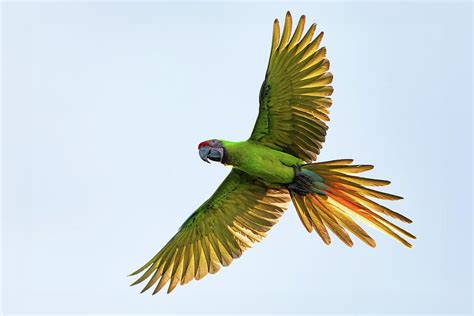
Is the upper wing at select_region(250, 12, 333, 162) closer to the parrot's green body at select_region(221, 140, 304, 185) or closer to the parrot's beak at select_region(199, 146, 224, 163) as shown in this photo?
the parrot's green body at select_region(221, 140, 304, 185)

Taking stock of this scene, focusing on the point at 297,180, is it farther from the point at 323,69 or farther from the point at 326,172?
the point at 323,69

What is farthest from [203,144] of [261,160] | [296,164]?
[296,164]

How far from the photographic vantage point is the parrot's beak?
26.8 feet

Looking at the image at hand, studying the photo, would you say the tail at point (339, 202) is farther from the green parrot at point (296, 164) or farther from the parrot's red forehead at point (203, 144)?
the parrot's red forehead at point (203, 144)

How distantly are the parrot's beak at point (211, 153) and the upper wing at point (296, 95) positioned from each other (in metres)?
0.40

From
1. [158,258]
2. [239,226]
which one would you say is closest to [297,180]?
[239,226]

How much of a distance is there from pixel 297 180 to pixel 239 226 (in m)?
1.12

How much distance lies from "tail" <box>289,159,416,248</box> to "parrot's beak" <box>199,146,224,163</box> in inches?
32.2

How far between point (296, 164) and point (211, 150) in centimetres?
91

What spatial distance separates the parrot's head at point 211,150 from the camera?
8172 millimetres

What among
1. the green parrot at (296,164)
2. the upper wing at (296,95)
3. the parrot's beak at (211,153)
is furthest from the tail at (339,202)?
the parrot's beak at (211,153)

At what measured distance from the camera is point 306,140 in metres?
8.16

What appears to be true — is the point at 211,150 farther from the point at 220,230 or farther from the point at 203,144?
the point at 220,230

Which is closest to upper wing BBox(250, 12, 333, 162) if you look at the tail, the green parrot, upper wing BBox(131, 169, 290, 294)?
the green parrot
